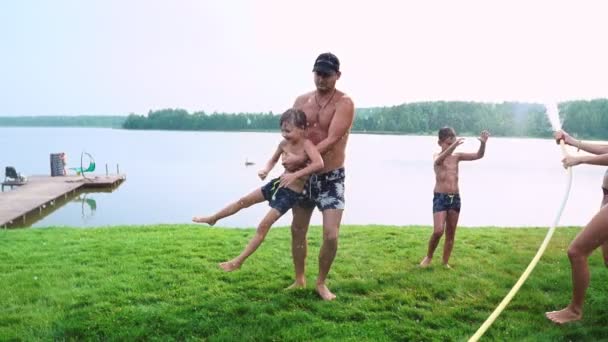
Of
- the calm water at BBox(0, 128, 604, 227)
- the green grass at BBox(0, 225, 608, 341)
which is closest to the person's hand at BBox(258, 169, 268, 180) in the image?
the green grass at BBox(0, 225, 608, 341)

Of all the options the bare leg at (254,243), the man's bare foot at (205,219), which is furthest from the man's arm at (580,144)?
the man's bare foot at (205,219)

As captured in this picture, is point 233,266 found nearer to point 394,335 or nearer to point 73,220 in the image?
point 394,335

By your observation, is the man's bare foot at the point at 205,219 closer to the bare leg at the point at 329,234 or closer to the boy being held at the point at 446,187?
the bare leg at the point at 329,234

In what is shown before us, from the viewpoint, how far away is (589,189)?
31.6m

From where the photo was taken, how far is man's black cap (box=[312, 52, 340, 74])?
5035mm

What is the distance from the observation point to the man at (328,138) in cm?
504

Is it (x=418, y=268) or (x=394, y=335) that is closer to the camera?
(x=394, y=335)

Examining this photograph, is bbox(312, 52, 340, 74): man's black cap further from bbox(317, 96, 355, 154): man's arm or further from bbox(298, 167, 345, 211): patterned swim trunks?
bbox(298, 167, 345, 211): patterned swim trunks

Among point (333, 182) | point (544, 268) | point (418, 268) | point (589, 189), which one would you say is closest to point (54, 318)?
point (333, 182)

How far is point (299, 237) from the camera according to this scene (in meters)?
5.62

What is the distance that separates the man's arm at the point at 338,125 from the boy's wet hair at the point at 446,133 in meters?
2.10

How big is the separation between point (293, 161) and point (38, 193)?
24.1 metres

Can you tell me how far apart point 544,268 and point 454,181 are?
173 centimetres

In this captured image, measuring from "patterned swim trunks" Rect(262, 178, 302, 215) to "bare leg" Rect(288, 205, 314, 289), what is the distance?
0.33m
